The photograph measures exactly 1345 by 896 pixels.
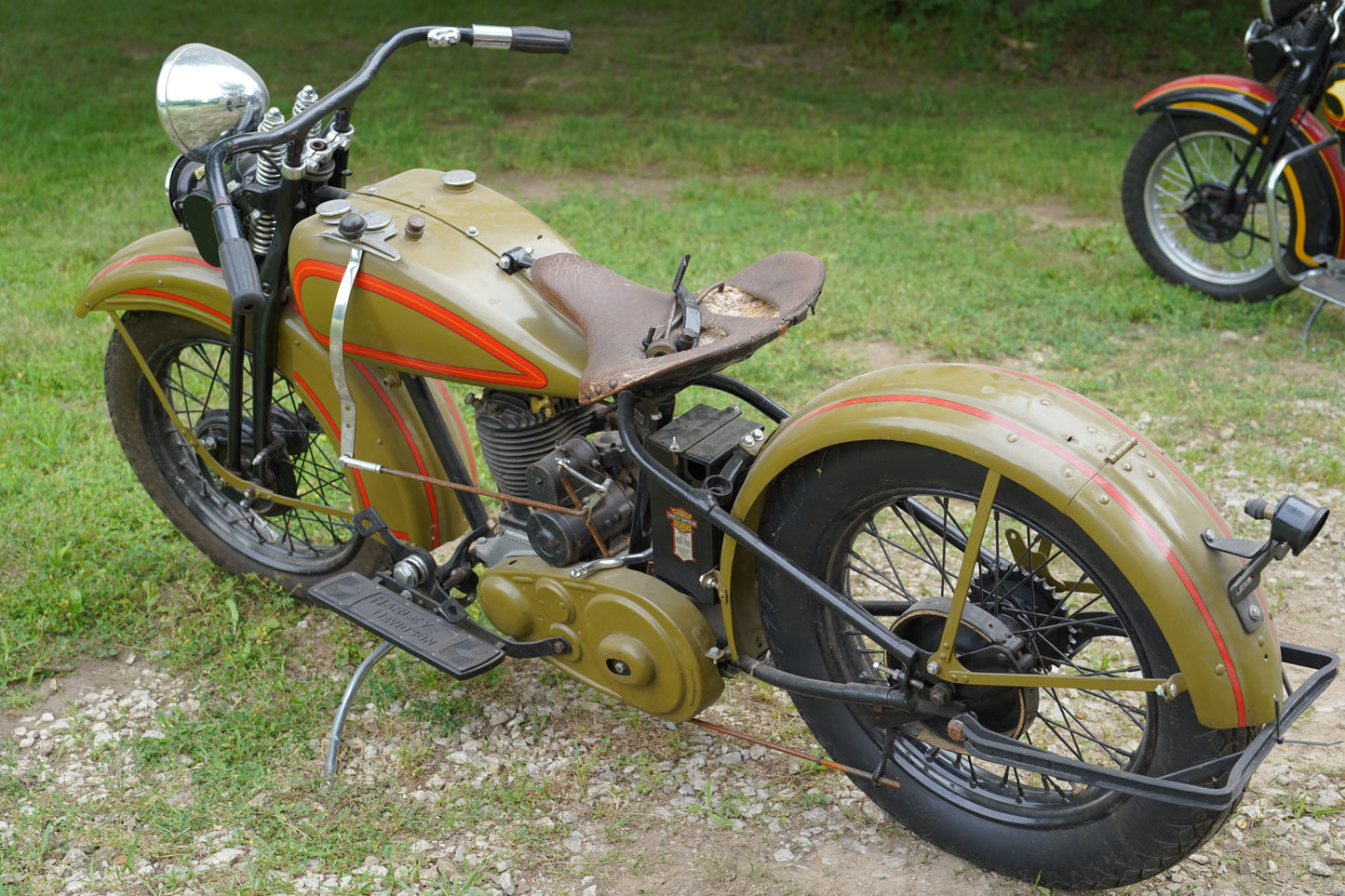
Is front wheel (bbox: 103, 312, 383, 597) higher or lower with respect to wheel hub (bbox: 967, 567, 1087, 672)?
lower

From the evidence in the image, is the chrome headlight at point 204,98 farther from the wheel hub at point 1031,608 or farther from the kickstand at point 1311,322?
the kickstand at point 1311,322

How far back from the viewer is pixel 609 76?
32.2ft

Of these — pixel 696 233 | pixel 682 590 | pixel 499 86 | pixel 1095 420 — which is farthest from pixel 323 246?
pixel 499 86

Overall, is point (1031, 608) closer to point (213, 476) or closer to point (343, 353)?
point (343, 353)

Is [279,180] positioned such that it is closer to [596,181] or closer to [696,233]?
[696,233]

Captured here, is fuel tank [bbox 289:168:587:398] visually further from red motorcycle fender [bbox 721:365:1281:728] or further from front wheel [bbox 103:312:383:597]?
red motorcycle fender [bbox 721:365:1281:728]

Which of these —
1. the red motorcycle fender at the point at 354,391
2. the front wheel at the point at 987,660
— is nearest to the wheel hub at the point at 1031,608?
the front wheel at the point at 987,660

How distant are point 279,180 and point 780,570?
4.91 feet

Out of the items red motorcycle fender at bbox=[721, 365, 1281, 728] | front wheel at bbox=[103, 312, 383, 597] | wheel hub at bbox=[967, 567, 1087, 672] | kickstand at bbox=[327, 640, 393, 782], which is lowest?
kickstand at bbox=[327, 640, 393, 782]

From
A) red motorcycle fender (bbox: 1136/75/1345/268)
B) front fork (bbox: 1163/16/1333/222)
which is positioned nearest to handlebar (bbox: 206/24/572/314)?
red motorcycle fender (bbox: 1136/75/1345/268)

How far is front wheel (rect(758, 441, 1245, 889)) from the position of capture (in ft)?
6.99

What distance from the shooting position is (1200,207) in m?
5.66

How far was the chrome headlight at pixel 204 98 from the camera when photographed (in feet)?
9.01

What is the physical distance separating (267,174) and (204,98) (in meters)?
0.21
